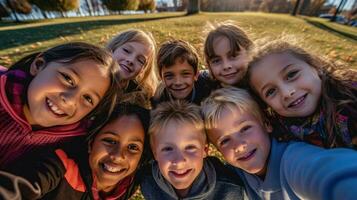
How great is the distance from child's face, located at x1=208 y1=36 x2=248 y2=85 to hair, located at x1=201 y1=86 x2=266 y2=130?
76 centimetres

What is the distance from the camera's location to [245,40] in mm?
4148

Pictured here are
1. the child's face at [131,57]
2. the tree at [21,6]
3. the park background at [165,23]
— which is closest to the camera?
the child's face at [131,57]

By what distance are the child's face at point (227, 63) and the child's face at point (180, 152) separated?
1207 mm

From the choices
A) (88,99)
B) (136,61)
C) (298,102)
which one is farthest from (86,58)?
(298,102)

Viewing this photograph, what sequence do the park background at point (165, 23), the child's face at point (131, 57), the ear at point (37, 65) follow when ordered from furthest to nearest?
1. the park background at point (165, 23)
2. the child's face at point (131, 57)
3. the ear at point (37, 65)

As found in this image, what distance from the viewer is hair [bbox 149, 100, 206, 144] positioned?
2.97 metres

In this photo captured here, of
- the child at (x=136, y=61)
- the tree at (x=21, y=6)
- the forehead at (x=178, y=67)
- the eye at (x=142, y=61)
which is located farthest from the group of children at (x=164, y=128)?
the tree at (x=21, y=6)

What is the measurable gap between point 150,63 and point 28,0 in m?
25.8

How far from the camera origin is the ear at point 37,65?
2.74m

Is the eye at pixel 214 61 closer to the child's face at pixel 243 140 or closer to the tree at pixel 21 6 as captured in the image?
the child's face at pixel 243 140

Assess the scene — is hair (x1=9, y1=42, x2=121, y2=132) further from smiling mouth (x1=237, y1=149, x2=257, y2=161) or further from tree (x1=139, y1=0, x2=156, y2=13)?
tree (x1=139, y1=0, x2=156, y2=13)

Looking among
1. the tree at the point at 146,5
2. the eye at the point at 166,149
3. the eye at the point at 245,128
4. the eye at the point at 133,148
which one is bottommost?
the tree at the point at 146,5

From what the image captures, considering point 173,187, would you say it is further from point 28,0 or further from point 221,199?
point 28,0

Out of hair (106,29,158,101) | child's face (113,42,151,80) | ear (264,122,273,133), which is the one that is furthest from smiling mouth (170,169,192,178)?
hair (106,29,158,101)
